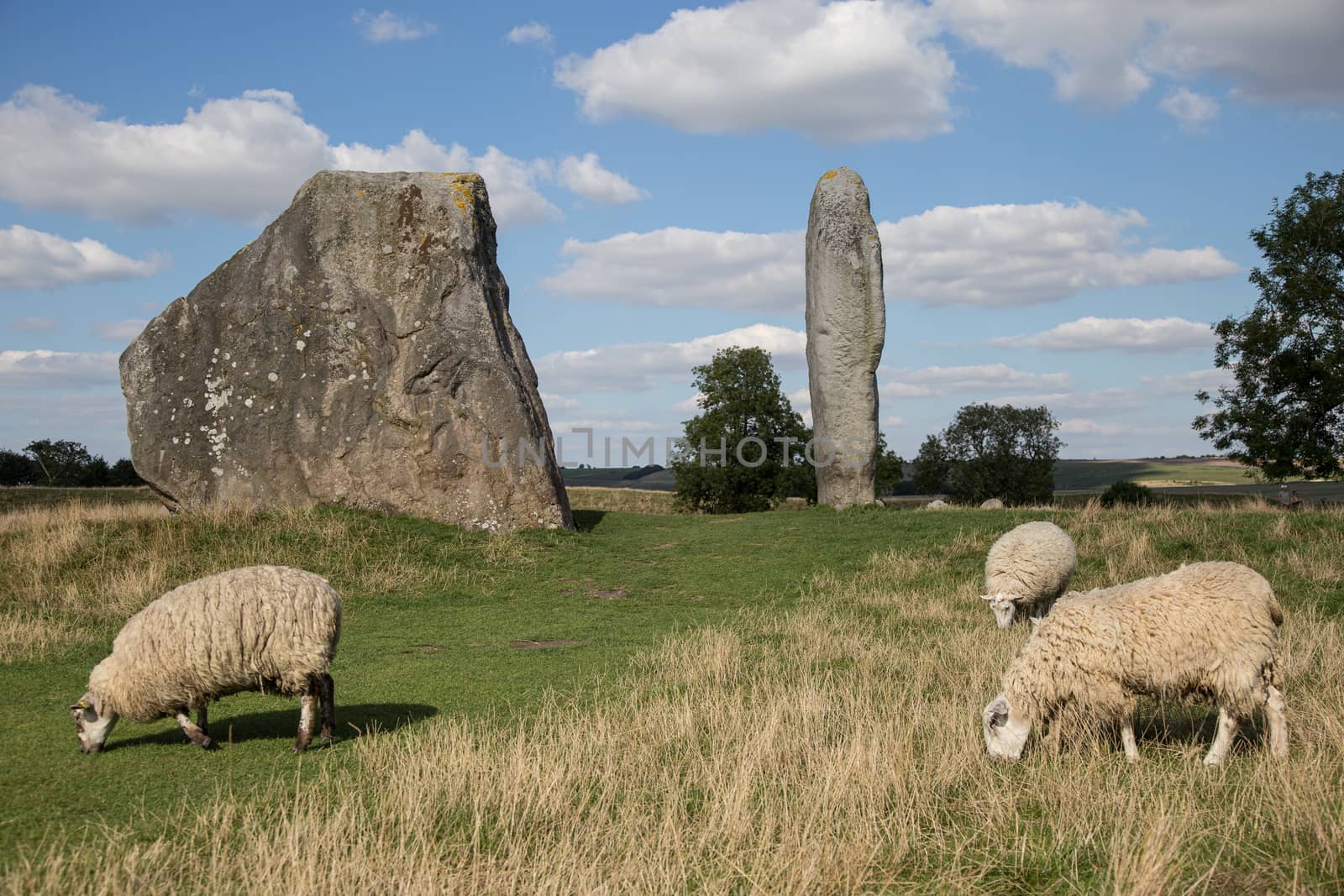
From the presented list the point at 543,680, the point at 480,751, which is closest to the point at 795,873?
the point at 480,751

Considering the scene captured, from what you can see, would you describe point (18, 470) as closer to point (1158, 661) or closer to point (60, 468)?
point (60, 468)

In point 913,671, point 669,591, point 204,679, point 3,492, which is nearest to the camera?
point 204,679

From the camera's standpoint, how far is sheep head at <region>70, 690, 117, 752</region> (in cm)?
747

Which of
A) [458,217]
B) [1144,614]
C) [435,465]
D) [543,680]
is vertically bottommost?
[543,680]

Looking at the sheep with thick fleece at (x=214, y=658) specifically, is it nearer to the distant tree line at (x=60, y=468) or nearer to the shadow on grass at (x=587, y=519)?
the shadow on grass at (x=587, y=519)

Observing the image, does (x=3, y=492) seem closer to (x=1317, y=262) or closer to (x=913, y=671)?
(x=913, y=671)

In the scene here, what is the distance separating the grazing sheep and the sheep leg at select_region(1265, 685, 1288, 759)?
18.0 feet

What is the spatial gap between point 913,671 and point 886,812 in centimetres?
400

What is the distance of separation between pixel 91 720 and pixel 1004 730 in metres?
6.60

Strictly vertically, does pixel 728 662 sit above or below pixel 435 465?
below

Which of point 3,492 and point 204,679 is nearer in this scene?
point 204,679

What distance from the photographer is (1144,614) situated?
277 inches

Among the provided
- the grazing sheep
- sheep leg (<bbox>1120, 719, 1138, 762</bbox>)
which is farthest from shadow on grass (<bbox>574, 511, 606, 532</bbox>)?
sheep leg (<bbox>1120, 719, 1138, 762</bbox>)

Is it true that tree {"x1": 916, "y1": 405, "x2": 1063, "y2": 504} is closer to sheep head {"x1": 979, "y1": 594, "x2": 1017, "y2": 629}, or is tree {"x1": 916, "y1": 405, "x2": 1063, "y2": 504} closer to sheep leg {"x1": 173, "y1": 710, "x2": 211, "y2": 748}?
sheep head {"x1": 979, "y1": 594, "x2": 1017, "y2": 629}
